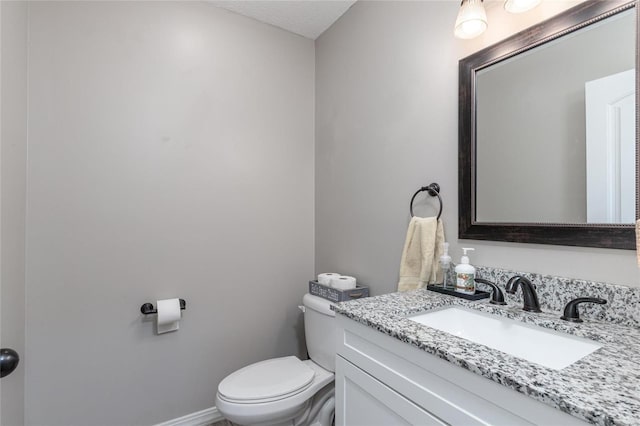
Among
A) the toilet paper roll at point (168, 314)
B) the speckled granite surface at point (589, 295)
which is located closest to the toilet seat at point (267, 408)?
the toilet paper roll at point (168, 314)

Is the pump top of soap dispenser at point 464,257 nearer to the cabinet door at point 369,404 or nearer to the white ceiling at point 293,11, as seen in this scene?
the cabinet door at point 369,404

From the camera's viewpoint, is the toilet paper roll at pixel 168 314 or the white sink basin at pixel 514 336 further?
the toilet paper roll at pixel 168 314

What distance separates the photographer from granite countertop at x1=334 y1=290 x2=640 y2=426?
0.52m

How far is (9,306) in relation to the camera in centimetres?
119

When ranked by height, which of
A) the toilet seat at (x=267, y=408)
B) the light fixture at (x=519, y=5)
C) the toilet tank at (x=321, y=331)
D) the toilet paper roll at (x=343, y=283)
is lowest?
the toilet seat at (x=267, y=408)

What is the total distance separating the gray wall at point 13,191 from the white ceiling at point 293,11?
1043 millimetres

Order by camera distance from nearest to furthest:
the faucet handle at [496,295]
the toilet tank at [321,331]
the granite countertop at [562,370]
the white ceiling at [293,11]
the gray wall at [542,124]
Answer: the granite countertop at [562,370]
the gray wall at [542,124]
the faucet handle at [496,295]
the toilet tank at [321,331]
the white ceiling at [293,11]

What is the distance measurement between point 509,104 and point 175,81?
1684mm

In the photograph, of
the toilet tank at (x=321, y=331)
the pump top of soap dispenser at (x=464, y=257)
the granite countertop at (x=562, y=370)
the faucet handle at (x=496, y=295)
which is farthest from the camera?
the toilet tank at (x=321, y=331)

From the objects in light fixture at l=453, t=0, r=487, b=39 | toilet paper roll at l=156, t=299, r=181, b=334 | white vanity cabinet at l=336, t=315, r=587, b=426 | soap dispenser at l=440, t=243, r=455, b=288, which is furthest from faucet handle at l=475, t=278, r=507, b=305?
toilet paper roll at l=156, t=299, r=181, b=334

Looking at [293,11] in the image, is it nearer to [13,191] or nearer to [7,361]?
[13,191]

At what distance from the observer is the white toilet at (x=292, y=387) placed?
4.51 ft

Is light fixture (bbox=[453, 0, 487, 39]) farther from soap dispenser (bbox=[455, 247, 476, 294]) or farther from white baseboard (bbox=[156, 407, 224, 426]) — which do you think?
white baseboard (bbox=[156, 407, 224, 426])

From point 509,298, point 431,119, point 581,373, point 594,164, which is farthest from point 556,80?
point 581,373
